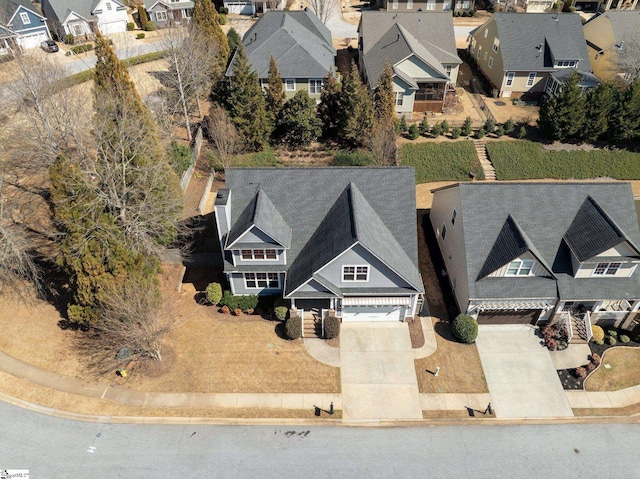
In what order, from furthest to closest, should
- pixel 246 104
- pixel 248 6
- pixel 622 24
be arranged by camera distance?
pixel 248 6
pixel 622 24
pixel 246 104

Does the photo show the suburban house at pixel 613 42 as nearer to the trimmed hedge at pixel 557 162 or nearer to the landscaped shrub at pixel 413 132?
the trimmed hedge at pixel 557 162

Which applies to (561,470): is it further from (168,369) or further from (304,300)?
(168,369)

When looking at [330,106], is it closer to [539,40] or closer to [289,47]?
[289,47]

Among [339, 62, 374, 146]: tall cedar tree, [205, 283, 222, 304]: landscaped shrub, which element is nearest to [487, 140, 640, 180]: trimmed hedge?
[339, 62, 374, 146]: tall cedar tree

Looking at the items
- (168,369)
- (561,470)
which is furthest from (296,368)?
(561,470)

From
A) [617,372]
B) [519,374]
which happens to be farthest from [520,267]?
[617,372]

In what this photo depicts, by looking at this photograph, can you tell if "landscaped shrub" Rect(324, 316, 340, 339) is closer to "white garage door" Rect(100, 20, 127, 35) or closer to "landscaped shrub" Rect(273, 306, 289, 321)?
"landscaped shrub" Rect(273, 306, 289, 321)
